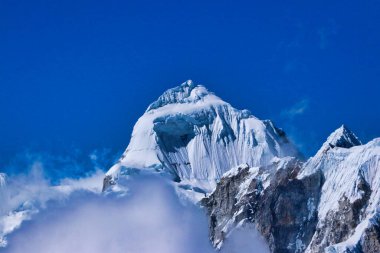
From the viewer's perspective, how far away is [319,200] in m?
194

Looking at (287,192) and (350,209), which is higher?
(287,192)

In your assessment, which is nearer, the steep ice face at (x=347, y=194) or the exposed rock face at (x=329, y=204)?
the steep ice face at (x=347, y=194)

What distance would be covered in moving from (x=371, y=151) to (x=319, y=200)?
37.3ft

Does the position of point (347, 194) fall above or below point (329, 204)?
below

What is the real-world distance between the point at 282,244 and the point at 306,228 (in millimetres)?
5110

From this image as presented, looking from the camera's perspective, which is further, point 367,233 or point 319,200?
point 319,200

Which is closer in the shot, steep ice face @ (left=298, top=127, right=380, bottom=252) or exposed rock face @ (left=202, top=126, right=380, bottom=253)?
steep ice face @ (left=298, top=127, right=380, bottom=252)

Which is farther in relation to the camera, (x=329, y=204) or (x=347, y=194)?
(x=329, y=204)

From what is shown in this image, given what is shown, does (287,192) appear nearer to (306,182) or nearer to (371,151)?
(306,182)

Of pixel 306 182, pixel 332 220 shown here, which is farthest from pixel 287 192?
pixel 332 220

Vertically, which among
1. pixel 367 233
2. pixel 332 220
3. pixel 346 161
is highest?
pixel 346 161

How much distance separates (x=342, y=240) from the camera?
586ft

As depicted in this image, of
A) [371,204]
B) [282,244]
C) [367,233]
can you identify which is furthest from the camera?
[282,244]

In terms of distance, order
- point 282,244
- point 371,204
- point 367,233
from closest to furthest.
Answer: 1. point 367,233
2. point 371,204
3. point 282,244
